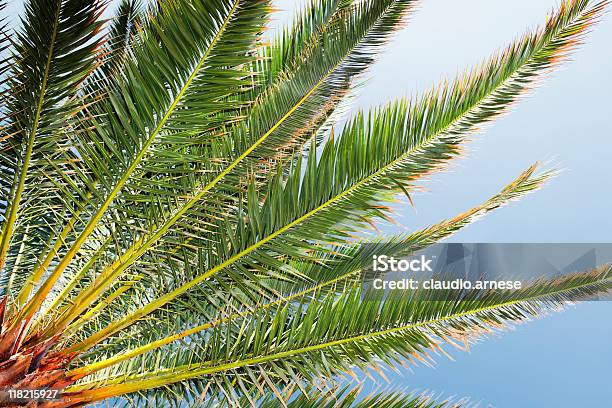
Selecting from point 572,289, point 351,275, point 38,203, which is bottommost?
point 572,289

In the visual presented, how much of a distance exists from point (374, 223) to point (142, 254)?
1.50 m

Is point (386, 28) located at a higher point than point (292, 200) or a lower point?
higher

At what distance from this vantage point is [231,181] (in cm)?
398

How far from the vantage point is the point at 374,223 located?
3.76 m

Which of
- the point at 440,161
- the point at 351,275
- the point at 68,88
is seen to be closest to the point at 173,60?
the point at 68,88

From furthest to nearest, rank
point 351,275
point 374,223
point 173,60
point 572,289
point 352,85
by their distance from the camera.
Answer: point 351,275 → point 352,85 → point 572,289 → point 374,223 → point 173,60

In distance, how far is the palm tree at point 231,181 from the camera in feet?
11.4

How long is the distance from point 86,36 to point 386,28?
1.92 m

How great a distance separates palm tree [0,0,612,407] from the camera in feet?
11.4

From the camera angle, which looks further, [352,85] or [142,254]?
[352,85]

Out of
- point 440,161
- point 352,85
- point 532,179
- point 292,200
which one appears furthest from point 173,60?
point 532,179

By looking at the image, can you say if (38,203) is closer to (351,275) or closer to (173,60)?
(173,60)

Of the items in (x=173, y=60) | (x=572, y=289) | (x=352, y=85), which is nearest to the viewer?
(x=173, y=60)

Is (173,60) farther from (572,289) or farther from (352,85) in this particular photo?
(572,289)
